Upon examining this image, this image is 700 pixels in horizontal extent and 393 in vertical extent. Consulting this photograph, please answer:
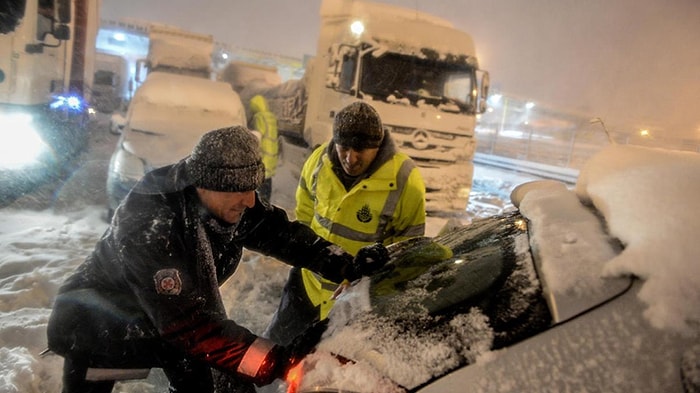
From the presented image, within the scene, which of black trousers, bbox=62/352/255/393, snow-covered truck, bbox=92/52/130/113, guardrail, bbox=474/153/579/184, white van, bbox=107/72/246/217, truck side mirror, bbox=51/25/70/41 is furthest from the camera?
snow-covered truck, bbox=92/52/130/113

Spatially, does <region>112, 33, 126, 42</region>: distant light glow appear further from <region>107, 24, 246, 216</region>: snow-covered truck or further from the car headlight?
the car headlight

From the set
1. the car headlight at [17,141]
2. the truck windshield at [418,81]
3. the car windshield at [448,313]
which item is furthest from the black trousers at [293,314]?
the truck windshield at [418,81]

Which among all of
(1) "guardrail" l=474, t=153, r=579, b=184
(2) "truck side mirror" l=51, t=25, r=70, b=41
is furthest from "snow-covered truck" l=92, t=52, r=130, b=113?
(1) "guardrail" l=474, t=153, r=579, b=184

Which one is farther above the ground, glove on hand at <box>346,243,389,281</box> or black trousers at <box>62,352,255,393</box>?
glove on hand at <box>346,243,389,281</box>

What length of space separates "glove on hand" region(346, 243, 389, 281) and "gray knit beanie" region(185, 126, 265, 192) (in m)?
0.60

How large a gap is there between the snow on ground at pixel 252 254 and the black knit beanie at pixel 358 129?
1.20m

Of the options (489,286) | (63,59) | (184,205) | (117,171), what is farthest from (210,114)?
(489,286)

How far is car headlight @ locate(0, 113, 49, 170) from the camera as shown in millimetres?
5836

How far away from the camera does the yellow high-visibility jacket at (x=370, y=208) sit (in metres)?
2.63

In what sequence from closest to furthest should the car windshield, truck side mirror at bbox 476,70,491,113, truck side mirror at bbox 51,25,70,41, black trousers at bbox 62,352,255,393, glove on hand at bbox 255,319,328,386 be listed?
the car windshield → glove on hand at bbox 255,319,328,386 → black trousers at bbox 62,352,255,393 → truck side mirror at bbox 51,25,70,41 → truck side mirror at bbox 476,70,491,113

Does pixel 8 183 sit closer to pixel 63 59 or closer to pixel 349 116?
pixel 63 59

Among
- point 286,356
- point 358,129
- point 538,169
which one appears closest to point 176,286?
point 286,356

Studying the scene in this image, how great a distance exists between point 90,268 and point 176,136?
4.48m

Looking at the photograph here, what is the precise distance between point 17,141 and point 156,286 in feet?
18.9
